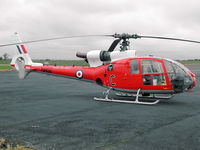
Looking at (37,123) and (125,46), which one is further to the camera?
(125,46)

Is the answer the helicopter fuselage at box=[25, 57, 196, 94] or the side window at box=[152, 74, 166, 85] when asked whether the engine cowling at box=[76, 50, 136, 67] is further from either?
the side window at box=[152, 74, 166, 85]

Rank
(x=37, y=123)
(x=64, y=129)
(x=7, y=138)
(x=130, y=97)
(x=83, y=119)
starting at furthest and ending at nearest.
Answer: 1. (x=130, y=97)
2. (x=83, y=119)
3. (x=37, y=123)
4. (x=64, y=129)
5. (x=7, y=138)

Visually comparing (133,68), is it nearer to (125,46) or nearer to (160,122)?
(125,46)

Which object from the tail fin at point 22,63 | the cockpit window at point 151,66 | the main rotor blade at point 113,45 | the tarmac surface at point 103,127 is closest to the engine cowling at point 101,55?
the main rotor blade at point 113,45

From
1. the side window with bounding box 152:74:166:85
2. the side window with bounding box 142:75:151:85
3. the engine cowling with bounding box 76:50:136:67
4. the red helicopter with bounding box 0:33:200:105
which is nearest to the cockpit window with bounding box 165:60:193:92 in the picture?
the red helicopter with bounding box 0:33:200:105

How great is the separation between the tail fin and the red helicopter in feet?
7.45

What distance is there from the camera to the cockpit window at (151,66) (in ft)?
35.5

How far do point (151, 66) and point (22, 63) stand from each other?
382 inches

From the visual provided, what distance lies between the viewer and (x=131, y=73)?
11.5 m

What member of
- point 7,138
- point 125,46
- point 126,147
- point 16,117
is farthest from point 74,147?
point 125,46

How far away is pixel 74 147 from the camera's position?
16.8 ft

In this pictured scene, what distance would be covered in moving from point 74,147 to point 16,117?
412 centimetres

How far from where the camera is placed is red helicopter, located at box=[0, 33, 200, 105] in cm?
1063

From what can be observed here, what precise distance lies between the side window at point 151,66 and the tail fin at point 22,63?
7.93 meters
